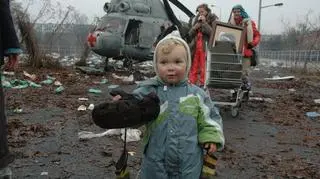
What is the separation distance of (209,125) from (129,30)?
1463 centimetres

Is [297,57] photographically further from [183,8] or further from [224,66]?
[224,66]

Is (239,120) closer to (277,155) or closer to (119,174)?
(277,155)

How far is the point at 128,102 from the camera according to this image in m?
2.66

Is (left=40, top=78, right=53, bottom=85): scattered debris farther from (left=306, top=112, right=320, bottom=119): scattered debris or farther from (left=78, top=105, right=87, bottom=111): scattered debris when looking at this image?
(left=306, top=112, right=320, bottom=119): scattered debris

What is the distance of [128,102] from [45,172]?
2.21 meters

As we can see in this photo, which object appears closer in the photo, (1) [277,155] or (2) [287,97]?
(1) [277,155]

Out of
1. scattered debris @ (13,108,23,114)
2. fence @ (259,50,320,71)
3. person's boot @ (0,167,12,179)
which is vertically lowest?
fence @ (259,50,320,71)

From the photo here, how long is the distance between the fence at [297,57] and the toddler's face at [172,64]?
23.9 metres

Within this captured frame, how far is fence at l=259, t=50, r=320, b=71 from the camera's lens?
1186 inches

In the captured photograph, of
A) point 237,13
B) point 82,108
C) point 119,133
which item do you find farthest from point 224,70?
point 82,108

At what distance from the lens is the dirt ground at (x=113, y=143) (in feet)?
15.5

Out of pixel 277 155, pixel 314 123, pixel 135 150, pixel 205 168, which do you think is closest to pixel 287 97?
pixel 314 123

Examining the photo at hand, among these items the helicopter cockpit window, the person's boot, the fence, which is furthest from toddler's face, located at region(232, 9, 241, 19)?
the fence

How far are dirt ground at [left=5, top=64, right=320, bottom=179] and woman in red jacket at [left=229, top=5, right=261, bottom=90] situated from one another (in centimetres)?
86
